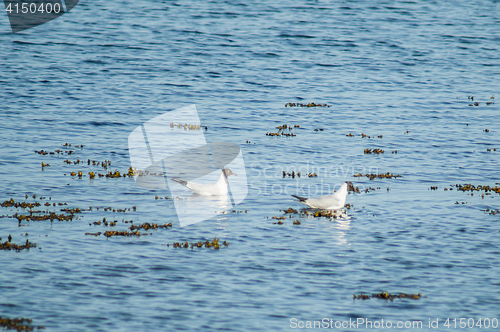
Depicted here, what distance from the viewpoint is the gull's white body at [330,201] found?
1612cm

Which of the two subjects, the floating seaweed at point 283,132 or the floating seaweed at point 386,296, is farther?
the floating seaweed at point 283,132

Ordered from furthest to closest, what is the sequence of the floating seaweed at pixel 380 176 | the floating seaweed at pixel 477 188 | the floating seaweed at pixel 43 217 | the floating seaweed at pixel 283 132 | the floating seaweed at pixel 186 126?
the floating seaweed at pixel 186 126 < the floating seaweed at pixel 283 132 < the floating seaweed at pixel 380 176 < the floating seaweed at pixel 477 188 < the floating seaweed at pixel 43 217

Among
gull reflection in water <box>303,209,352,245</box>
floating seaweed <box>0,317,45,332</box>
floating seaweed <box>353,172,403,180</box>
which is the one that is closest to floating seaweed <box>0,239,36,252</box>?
floating seaweed <box>0,317,45,332</box>

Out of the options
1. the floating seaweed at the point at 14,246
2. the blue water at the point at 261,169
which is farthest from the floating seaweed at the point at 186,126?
the floating seaweed at the point at 14,246

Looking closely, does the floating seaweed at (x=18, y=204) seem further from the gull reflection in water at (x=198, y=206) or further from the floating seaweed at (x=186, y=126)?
the floating seaweed at (x=186, y=126)

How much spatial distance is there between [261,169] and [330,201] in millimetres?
5322

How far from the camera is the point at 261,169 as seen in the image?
21.1 metres

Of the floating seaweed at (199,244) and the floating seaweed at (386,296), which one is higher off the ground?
the floating seaweed at (386,296)

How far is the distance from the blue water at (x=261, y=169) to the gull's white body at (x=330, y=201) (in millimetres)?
761

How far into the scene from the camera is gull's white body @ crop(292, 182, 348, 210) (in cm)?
1612

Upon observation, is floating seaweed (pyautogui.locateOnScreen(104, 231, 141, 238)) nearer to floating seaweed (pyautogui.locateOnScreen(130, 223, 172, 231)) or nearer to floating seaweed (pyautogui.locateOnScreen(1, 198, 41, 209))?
floating seaweed (pyautogui.locateOnScreen(130, 223, 172, 231))

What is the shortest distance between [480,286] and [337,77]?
32159 millimetres

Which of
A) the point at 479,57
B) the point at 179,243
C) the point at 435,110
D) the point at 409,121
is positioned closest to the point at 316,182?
the point at 179,243

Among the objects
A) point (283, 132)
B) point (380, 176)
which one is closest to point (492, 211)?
point (380, 176)
